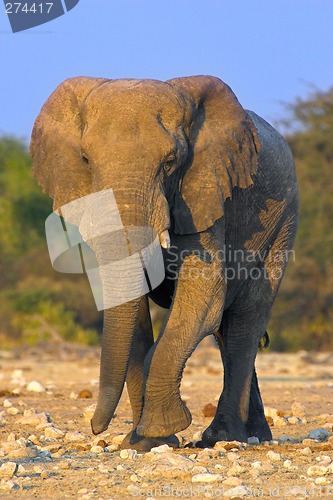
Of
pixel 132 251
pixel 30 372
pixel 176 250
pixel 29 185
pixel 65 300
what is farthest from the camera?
pixel 29 185

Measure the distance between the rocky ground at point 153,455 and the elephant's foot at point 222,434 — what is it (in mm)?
86

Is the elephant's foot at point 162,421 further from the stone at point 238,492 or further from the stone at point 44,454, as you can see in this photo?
the stone at point 238,492

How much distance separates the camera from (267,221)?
24.8 ft

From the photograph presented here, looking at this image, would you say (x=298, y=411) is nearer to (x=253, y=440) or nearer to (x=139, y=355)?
(x=253, y=440)

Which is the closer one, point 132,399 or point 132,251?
point 132,251

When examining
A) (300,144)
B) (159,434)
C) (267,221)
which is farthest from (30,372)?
(300,144)

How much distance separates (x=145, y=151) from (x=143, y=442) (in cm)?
164

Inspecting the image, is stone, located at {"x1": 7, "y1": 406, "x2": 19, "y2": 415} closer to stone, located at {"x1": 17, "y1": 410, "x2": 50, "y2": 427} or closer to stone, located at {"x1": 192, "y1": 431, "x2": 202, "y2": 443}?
stone, located at {"x1": 17, "y1": 410, "x2": 50, "y2": 427}

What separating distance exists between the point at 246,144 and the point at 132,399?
5.56 feet

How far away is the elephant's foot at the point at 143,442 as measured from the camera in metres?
6.37

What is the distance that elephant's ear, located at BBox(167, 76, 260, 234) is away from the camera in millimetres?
6504

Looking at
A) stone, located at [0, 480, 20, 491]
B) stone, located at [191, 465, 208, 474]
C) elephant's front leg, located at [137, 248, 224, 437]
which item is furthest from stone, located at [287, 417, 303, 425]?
stone, located at [0, 480, 20, 491]

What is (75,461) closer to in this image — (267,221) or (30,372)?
(267,221)

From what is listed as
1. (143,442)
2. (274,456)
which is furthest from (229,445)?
(274,456)
